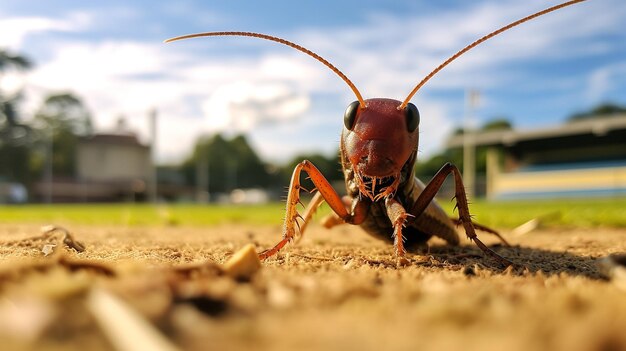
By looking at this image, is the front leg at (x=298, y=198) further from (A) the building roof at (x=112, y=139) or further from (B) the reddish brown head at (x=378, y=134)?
(A) the building roof at (x=112, y=139)

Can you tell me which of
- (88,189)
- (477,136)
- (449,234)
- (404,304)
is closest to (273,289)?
(404,304)

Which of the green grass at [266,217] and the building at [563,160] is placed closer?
the green grass at [266,217]

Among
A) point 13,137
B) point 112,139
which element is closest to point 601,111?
point 112,139

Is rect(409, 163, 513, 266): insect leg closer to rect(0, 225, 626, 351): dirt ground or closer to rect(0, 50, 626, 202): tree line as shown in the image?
rect(0, 225, 626, 351): dirt ground

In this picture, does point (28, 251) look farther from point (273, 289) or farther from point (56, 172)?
point (56, 172)

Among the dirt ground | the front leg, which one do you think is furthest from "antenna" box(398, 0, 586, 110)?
the dirt ground

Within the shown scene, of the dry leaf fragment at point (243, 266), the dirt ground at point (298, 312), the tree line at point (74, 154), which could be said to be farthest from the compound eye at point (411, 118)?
the tree line at point (74, 154)

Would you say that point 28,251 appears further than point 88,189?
No
